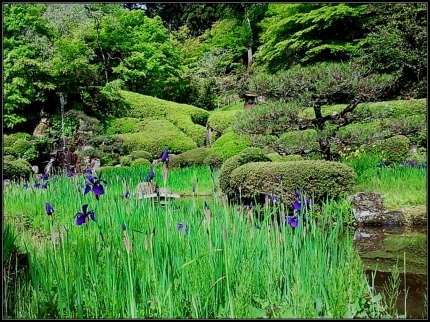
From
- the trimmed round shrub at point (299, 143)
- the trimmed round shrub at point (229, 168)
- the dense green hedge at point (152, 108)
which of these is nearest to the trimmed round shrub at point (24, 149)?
the dense green hedge at point (152, 108)

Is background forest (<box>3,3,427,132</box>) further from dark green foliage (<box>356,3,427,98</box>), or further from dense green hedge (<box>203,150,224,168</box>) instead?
dense green hedge (<box>203,150,224,168</box>)

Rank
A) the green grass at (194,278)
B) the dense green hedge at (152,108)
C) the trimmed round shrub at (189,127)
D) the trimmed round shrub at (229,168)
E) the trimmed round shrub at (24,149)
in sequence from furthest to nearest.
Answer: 1. the dense green hedge at (152,108)
2. the trimmed round shrub at (189,127)
3. the trimmed round shrub at (24,149)
4. the trimmed round shrub at (229,168)
5. the green grass at (194,278)

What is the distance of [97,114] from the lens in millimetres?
14367

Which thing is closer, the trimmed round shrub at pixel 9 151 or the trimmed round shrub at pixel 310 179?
the trimmed round shrub at pixel 310 179

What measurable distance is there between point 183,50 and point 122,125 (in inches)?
275

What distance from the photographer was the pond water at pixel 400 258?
224 cm

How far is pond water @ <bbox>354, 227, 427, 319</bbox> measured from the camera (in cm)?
224

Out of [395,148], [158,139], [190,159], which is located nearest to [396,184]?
[395,148]

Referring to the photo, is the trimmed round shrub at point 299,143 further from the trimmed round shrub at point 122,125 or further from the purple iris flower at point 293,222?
the trimmed round shrub at point 122,125

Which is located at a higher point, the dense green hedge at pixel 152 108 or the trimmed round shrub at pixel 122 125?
the dense green hedge at pixel 152 108

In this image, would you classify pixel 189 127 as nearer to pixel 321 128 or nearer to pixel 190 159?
pixel 190 159

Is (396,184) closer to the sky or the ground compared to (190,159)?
closer to the ground

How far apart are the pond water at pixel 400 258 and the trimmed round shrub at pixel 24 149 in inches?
365

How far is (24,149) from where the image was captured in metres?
11.0
